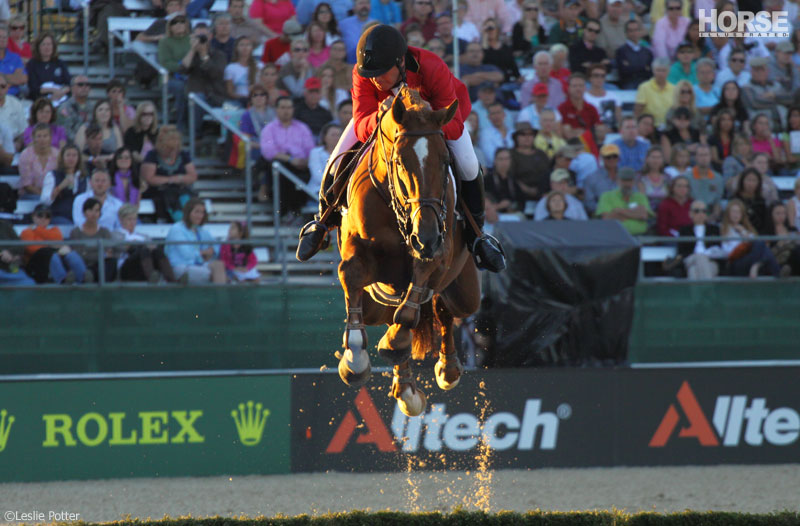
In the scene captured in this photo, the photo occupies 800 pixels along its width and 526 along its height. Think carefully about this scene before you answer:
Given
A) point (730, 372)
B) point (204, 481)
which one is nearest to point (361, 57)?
point (204, 481)

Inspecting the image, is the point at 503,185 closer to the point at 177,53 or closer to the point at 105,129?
the point at 177,53

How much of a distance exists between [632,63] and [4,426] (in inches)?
381

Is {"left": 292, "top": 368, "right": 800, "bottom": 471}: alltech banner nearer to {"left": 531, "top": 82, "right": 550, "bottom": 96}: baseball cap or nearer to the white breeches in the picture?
{"left": 531, "top": 82, "right": 550, "bottom": 96}: baseball cap

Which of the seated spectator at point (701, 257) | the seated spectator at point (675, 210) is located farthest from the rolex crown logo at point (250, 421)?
the seated spectator at point (675, 210)

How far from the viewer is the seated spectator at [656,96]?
14.8 metres

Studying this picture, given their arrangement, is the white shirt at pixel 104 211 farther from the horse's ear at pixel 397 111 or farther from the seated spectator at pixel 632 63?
the seated spectator at pixel 632 63

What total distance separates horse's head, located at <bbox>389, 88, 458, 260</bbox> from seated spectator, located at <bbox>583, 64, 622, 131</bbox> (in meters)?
8.38

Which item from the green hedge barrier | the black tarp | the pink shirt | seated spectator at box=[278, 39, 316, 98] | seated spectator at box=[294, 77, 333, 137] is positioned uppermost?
the pink shirt

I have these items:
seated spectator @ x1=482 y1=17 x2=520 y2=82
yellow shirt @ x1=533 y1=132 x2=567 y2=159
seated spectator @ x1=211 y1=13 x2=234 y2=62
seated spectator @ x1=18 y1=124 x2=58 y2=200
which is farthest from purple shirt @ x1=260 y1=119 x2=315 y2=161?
seated spectator @ x1=482 y1=17 x2=520 y2=82

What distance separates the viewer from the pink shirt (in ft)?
46.8

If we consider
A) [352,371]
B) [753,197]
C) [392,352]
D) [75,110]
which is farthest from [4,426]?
[753,197]

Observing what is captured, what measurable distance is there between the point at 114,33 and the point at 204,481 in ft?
20.2

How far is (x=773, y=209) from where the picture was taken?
13375 millimetres

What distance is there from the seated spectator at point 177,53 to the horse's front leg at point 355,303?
22.7 feet
